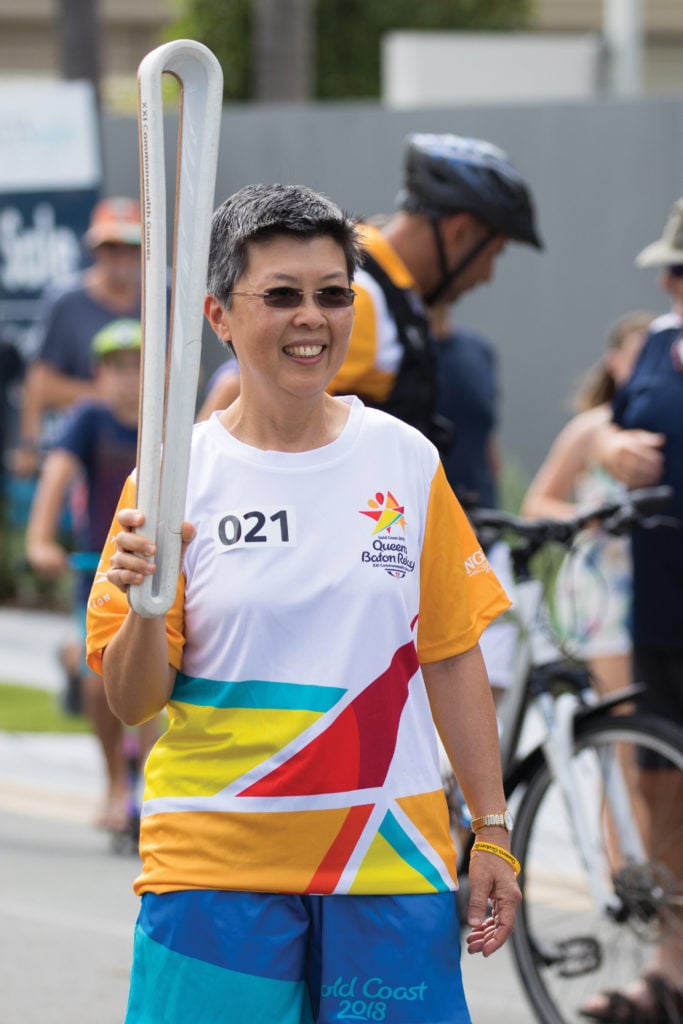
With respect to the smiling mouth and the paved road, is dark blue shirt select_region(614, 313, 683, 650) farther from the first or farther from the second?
the smiling mouth

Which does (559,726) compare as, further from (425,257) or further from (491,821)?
(491,821)

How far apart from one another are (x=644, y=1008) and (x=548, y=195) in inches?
356

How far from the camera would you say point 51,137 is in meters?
13.3

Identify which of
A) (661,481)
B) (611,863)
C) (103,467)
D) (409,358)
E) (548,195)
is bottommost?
Answer: (548,195)

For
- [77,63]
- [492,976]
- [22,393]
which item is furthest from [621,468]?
[77,63]

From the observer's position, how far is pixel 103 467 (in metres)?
7.31

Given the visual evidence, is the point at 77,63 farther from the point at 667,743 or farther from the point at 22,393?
the point at 667,743

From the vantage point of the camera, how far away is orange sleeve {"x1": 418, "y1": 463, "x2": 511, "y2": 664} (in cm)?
310

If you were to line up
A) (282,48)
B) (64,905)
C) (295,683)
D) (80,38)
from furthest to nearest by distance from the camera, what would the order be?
(80,38) → (282,48) → (64,905) → (295,683)

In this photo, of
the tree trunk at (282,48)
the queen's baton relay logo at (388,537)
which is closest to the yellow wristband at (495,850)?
the queen's baton relay logo at (388,537)

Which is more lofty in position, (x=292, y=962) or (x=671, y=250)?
(x=671, y=250)

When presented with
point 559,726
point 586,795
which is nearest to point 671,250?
point 559,726

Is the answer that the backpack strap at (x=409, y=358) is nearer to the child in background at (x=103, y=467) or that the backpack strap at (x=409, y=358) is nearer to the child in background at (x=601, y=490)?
the child in background at (x=601, y=490)

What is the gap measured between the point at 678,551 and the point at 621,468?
0.26 m
